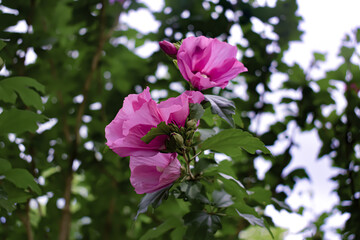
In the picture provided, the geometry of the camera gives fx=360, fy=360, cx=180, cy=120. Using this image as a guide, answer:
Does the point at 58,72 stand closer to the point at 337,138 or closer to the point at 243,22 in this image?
the point at 243,22

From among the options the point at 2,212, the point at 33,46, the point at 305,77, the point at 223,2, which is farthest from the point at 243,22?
the point at 2,212

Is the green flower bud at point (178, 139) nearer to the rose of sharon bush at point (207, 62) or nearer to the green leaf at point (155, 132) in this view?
the green leaf at point (155, 132)

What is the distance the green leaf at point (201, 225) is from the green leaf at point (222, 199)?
8 centimetres

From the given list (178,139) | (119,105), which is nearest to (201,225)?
(178,139)

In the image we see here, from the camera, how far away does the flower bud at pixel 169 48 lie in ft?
2.68

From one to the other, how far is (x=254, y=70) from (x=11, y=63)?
1.08 m

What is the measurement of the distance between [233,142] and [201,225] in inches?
8.9

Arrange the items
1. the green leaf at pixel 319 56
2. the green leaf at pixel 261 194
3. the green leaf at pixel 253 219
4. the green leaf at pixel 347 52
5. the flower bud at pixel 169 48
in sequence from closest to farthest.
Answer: the flower bud at pixel 169 48 < the green leaf at pixel 253 219 < the green leaf at pixel 261 194 < the green leaf at pixel 347 52 < the green leaf at pixel 319 56

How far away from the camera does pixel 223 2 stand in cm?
166

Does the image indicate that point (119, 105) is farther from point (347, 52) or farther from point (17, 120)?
point (347, 52)

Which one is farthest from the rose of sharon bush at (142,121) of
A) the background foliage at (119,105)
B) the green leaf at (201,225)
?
the background foliage at (119,105)

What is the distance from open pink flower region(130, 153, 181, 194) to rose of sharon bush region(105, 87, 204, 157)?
0.04 m

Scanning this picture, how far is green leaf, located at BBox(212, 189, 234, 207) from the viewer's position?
1003 mm

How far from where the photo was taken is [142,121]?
28.0 inches
